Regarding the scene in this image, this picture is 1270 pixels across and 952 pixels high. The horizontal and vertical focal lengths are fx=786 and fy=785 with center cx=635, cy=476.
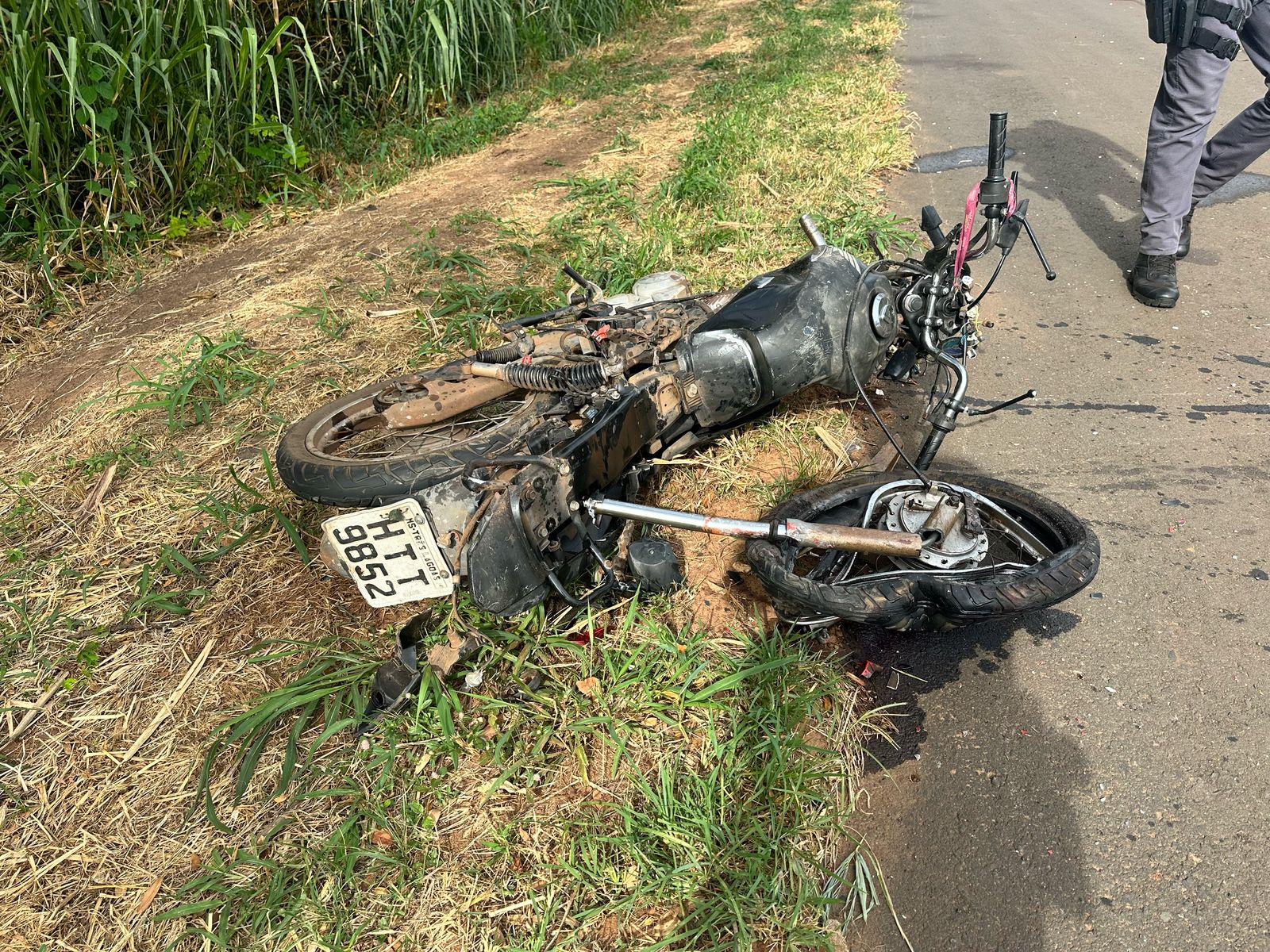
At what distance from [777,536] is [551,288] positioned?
2628mm

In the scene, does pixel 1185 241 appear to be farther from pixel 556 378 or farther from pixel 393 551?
pixel 393 551

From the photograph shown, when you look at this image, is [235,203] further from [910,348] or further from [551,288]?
[910,348]

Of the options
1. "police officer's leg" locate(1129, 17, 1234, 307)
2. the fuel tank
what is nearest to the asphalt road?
"police officer's leg" locate(1129, 17, 1234, 307)

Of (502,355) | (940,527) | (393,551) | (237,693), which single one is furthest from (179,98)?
(940,527)

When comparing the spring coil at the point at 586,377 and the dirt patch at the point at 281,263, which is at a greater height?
the spring coil at the point at 586,377

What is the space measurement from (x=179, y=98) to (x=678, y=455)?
14.5 ft

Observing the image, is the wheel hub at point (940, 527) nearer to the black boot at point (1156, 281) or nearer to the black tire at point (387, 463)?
the black tire at point (387, 463)

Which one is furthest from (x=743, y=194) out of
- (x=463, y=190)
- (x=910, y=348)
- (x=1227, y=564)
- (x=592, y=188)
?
(x=1227, y=564)

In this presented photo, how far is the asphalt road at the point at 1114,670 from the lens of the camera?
1789 mm

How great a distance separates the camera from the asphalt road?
179 centimetres

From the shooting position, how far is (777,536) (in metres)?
2.07

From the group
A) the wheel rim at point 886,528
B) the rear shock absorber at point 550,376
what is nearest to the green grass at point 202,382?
the rear shock absorber at point 550,376

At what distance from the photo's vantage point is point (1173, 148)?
401 centimetres

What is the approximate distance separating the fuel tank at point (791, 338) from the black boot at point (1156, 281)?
201cm
